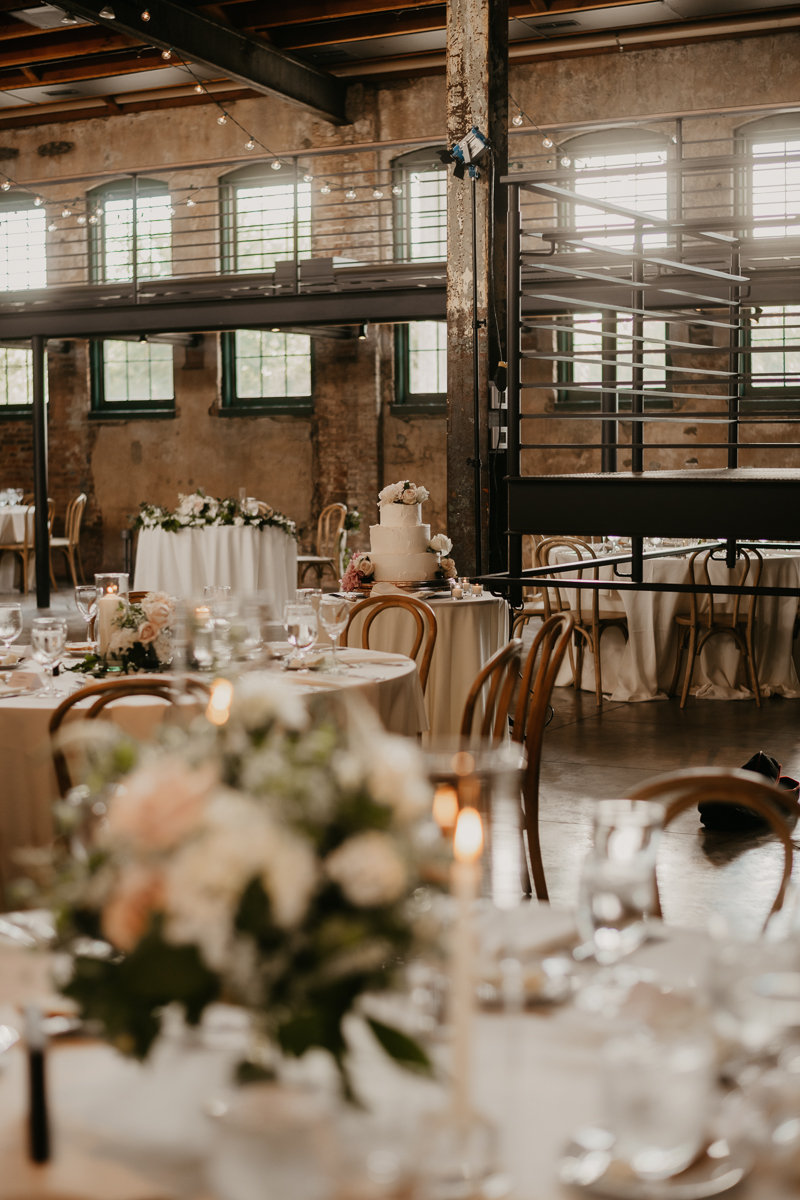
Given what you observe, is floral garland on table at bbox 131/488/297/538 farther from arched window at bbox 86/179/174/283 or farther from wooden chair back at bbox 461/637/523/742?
arched window at bbox 86/179/174/283

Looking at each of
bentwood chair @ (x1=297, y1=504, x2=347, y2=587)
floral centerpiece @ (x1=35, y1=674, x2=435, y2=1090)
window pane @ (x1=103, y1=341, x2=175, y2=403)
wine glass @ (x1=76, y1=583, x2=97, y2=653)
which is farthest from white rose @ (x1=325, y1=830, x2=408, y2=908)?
window pane @ (x1=103, y1=341, x2=175, y2=403)

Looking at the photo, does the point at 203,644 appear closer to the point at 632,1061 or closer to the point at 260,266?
the point at 632,1061

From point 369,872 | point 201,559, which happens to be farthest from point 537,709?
point 201,559

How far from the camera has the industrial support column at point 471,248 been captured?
24.5 feet

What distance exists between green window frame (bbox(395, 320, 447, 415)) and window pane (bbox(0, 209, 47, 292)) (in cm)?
466

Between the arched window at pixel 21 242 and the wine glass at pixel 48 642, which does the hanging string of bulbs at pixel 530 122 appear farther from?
the wine glass at pixel 48 642

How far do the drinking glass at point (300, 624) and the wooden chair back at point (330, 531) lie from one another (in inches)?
304

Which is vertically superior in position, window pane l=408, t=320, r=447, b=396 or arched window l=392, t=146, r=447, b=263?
arched window l=392, t=146, r=447, b=263

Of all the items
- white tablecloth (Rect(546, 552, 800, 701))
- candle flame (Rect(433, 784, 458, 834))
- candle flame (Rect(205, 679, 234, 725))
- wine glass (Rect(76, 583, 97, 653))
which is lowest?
white tablecloth (Rect(546, 552, 800, 701))

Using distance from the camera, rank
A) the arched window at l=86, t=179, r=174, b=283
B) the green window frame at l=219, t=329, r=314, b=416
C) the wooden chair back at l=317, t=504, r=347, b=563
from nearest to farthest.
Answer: the wooden chair back at l=317, t=504, r=347, b=563, the green window frame at l=219, t=329, r=314, b=416, the arched window at l=86, t=179, r=174, b=283

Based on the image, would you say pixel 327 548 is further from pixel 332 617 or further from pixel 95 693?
pixel 95 693

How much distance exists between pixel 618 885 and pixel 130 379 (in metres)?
14.5

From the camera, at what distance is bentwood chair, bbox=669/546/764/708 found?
23.9 ft

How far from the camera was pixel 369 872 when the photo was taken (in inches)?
40.7
